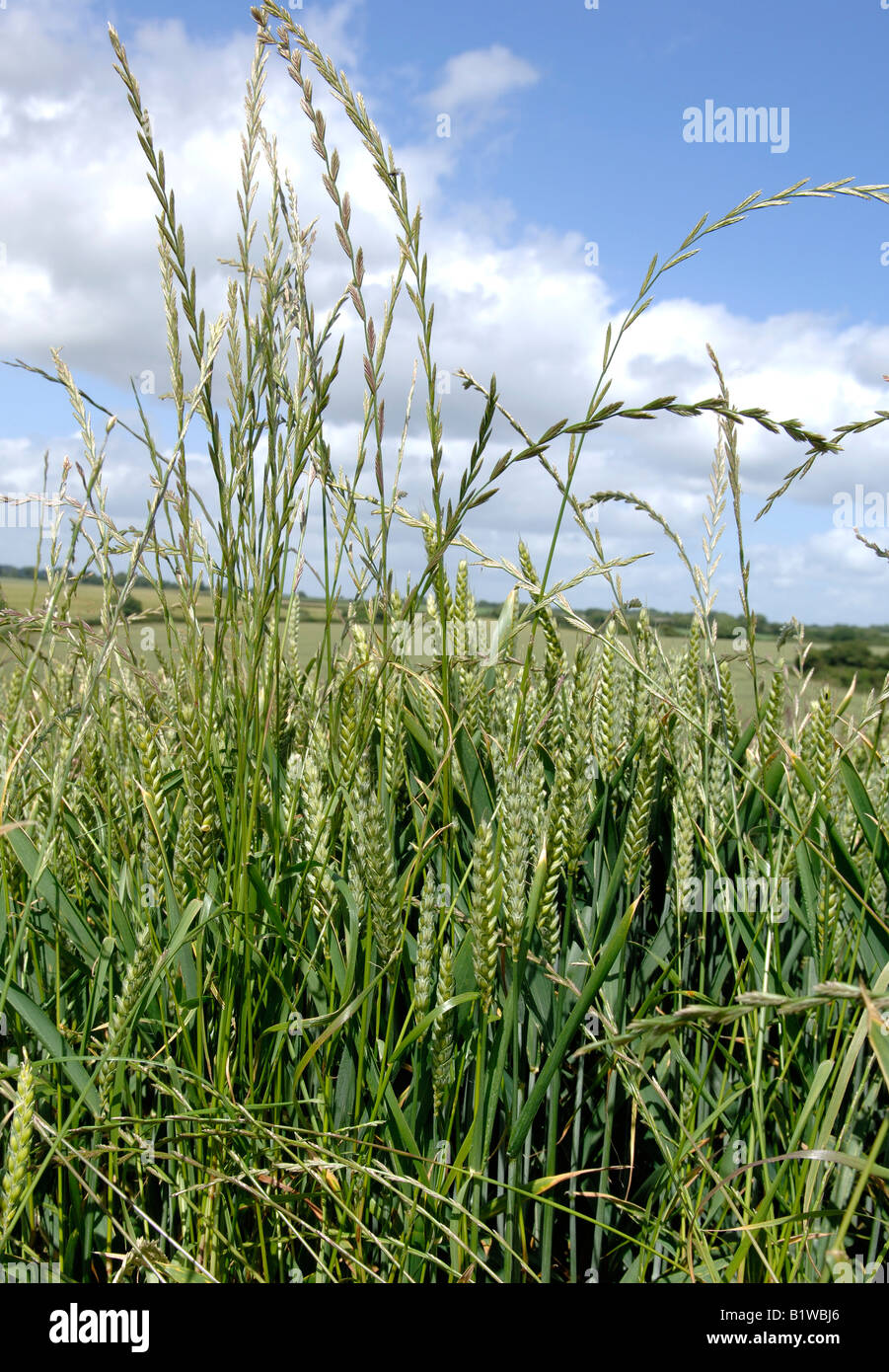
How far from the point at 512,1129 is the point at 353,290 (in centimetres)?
98

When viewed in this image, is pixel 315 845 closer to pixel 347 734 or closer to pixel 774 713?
pixel 347 734

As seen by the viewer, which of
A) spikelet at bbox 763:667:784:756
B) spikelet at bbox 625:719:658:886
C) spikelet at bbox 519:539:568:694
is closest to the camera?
spikelet at bbox 625:719:658:886

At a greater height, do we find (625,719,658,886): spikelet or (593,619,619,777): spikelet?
(593,619,619,777): spikelet

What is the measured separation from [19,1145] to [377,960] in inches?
16.6

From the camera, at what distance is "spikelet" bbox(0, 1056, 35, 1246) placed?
2.60ft

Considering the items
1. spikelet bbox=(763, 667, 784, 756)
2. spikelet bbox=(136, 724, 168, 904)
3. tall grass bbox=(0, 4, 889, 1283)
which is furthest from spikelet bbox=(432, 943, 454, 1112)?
spikelet bbox=(763, 667, 784, 756)

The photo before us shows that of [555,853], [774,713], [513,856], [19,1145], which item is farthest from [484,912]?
[774,713]

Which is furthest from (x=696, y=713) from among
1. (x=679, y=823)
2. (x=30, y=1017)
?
(x=30, y=1017)

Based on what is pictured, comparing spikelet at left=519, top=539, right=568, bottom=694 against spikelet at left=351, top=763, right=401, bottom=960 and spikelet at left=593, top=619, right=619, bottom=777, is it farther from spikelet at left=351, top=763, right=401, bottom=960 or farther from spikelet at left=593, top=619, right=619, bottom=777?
spikelet at left=351, top=763, right=401, bottom=960

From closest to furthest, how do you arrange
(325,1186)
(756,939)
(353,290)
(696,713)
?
(325,1186) → (353,290) → (756,939) → (696,713)
